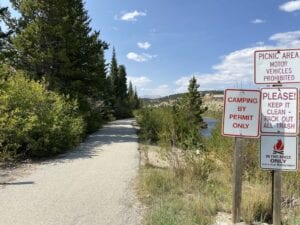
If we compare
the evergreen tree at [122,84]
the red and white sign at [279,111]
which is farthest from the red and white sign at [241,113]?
the evergreen tree at [122,84]

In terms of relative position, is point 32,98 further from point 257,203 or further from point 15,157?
point 257,203

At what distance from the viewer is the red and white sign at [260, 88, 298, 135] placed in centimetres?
584

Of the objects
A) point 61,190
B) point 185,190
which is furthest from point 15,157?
point 185,190

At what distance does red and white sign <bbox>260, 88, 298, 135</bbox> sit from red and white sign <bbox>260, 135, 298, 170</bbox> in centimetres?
11

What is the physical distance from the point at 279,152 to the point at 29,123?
29.5 ft

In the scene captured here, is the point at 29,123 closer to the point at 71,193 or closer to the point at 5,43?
the point at 71,193

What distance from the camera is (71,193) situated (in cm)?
809

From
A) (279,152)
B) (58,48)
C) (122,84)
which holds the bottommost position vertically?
(279,152)

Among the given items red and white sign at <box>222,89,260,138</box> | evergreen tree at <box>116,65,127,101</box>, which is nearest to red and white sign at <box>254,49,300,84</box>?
red and white sign at <box>222,89,260,138</box>

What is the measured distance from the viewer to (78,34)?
81.8 ft

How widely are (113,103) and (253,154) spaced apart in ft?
189

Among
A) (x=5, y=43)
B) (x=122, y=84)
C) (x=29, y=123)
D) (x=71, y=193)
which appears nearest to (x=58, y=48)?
(x=5, y=43)

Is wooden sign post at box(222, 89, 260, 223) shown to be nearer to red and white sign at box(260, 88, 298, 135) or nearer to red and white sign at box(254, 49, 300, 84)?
red and white sign at box(260, 88, 298, 135)

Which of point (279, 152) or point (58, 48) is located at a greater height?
point (58, 48)
